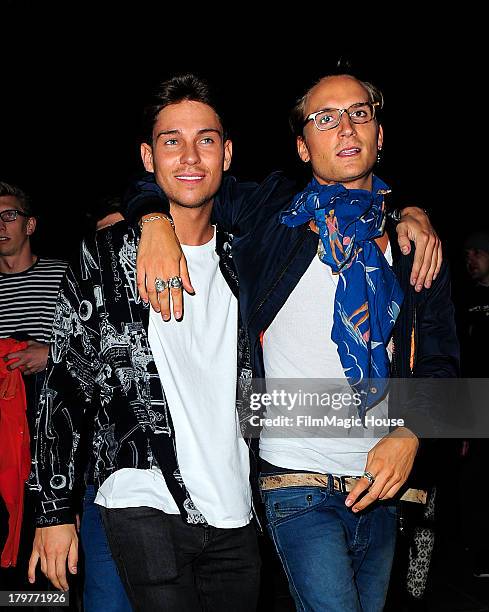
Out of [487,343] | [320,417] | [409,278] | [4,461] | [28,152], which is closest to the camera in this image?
[320,417]

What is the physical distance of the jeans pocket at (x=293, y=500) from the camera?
2098mm

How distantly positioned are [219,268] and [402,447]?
802 mm

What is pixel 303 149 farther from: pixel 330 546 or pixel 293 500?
pixel 330 546

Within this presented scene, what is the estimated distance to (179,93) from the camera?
7.57 ft

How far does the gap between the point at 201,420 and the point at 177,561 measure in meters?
0.40

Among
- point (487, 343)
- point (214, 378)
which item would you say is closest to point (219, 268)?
point (214, 378)

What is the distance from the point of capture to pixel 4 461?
3.57m

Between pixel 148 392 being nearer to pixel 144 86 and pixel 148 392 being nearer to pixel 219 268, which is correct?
pixel 219 268

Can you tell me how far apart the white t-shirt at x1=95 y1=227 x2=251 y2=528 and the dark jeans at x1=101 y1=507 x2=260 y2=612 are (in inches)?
1.8

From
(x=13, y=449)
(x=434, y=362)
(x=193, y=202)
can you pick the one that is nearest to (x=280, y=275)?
(x=193, y=202)

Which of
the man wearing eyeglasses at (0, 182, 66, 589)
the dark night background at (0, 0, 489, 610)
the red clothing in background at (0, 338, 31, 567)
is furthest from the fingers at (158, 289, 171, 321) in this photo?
the dark night background at (0, 0, 489, 610)

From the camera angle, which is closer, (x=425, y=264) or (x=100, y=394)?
(x=100, y=394)

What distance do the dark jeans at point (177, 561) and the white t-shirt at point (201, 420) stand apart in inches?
1.8

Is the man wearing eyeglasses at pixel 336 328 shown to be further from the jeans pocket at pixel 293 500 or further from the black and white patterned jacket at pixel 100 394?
the black and white patterned jacket at pixel 100 394
